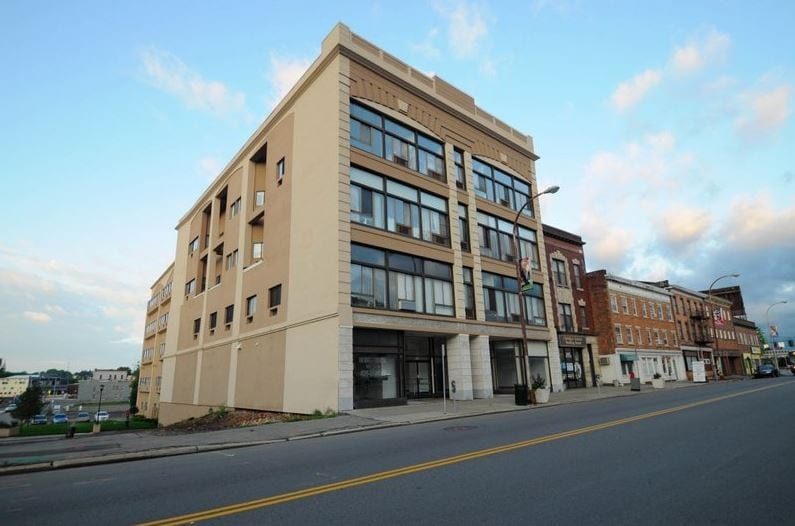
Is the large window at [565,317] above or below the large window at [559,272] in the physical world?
below

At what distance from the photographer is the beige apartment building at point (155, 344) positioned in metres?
51.8

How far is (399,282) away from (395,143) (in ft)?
25.1

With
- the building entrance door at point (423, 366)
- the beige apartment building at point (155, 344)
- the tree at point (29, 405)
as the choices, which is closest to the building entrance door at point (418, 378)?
the building entrance door at point (423, 366)

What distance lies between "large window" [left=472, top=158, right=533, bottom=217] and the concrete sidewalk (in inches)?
560

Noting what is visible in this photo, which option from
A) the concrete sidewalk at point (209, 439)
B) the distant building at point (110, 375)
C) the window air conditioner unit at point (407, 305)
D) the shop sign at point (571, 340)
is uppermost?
the distant building at point (110, 375)

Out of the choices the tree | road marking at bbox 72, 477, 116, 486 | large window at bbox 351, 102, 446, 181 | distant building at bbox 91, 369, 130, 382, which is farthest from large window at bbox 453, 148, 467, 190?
distant building at bbox 91, 369, 130, 382

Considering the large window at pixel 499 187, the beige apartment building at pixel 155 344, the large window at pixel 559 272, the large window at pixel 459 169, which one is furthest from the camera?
the beige apartment building at pixel 155 344

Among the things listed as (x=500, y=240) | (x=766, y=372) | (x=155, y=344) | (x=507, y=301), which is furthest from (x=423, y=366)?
(x=766, y=372)

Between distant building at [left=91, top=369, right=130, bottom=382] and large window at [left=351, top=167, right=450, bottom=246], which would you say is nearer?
large window at [left=351, top=167, right=450, bottom=246]

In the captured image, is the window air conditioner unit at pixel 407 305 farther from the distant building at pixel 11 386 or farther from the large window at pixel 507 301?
the distant building at pixel 11 386

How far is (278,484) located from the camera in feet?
22.9

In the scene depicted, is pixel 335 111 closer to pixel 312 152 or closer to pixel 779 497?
pixel 312 152

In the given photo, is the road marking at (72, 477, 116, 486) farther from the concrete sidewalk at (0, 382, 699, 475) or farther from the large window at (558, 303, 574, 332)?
the large window at (558, 303, 574, 332)

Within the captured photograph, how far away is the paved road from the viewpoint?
5293mm
